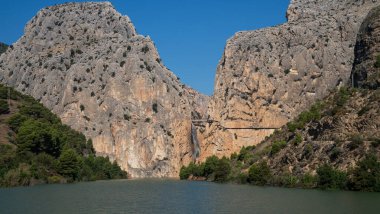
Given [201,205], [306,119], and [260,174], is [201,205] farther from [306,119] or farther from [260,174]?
[306,119]

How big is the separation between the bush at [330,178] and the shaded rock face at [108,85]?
90.2 metres

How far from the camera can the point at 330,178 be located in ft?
221

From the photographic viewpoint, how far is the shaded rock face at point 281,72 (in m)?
159

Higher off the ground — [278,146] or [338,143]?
[278,146]

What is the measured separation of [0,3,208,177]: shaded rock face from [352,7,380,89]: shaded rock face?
81.5m

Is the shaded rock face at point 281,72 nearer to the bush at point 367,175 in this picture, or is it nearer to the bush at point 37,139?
the bush at point 37,139

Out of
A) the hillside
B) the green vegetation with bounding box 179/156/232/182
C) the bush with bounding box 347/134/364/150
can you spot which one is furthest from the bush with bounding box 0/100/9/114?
the bush with bounding box 347/134/364/150

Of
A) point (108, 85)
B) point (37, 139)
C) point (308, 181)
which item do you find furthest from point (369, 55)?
point (108, 85)

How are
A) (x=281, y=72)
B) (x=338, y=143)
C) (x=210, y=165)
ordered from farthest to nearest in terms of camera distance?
(x=281, y=72), (x=210, y=165), (x=338, y=143)

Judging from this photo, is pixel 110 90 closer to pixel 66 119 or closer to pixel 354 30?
pixel 66 119

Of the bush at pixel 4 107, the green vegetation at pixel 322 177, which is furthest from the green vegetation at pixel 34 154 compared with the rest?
the green vegetation at pixel 322 177

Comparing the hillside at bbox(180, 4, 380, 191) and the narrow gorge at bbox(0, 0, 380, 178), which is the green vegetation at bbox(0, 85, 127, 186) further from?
the narrow gorge at bbox(0, 0, 380, 178)

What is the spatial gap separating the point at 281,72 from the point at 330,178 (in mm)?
98239

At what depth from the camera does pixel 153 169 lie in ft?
511
